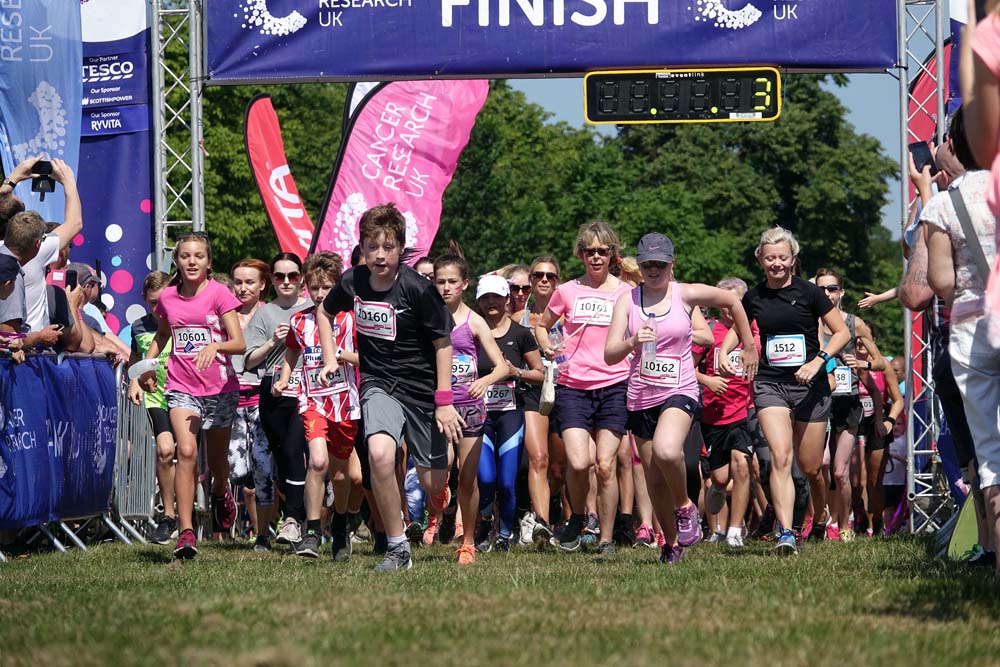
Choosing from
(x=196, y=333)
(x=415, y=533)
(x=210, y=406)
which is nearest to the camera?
(x=196, y=333)

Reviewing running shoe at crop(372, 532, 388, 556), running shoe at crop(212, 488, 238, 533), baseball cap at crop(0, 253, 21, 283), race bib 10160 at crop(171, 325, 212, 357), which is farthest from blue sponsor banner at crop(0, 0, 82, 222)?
running shoe at crop(372, 532, 388, 556)

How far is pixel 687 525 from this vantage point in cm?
959

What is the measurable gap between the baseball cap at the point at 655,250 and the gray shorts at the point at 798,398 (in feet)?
6.61

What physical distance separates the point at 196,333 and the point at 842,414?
6.00m

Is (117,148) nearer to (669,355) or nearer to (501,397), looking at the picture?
(501,397)

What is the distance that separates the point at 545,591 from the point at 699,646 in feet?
6.42

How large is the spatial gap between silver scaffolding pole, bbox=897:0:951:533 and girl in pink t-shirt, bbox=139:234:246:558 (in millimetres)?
5995

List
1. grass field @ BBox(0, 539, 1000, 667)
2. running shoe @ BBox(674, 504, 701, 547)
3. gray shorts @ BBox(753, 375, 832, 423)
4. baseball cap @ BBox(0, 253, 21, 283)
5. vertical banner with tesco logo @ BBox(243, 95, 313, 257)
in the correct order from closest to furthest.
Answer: grass field @ BBox(0, 539, 1000, 667), running shoe @ BBox(674, 504, 701, 547), baseball cap @ BBox(0, 253, 21, 283), gray shorts @ BBox(753, 375, 832, 423), vertical banner with tesco logo @ BBox(243, 95, 313, 257)

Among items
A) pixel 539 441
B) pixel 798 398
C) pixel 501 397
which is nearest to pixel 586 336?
pixel 501 397

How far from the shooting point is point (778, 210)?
51.1 m

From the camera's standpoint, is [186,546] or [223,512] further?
[223,512]

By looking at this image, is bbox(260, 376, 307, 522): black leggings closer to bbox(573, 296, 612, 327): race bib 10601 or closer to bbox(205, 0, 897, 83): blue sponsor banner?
bbox(573, 296, 612, 327): race bib 10601

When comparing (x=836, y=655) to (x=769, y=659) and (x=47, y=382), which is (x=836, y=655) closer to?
(x=769, y=659)

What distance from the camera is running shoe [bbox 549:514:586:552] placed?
38.5 feet
